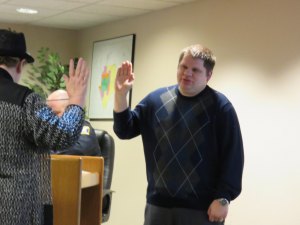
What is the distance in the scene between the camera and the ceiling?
5.15m

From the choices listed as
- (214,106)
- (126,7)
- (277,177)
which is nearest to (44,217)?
(214,106)

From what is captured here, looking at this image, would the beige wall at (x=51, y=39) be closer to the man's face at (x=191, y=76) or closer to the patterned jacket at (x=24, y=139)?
the man's face at (x=191, y=76)

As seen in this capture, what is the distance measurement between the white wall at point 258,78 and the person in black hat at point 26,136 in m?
2.49

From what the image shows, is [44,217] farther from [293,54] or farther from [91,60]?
[91,60]

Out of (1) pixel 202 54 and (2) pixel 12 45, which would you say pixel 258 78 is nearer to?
(1) pixel 202 54

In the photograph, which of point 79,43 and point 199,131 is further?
point 79,43

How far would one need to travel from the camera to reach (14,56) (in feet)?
6.09

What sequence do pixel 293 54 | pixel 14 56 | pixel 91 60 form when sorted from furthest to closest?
1. pixel 91 60
2. pixel 293 54
3. pixel 14 56

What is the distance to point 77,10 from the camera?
5590 mm

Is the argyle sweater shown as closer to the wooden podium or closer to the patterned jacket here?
the wooden podium

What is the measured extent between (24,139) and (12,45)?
0.33m

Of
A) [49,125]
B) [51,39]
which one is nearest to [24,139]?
[49,125]

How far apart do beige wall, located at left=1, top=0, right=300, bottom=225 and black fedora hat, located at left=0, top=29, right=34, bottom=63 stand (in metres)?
2.53

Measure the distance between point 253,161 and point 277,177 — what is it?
0.29 m
